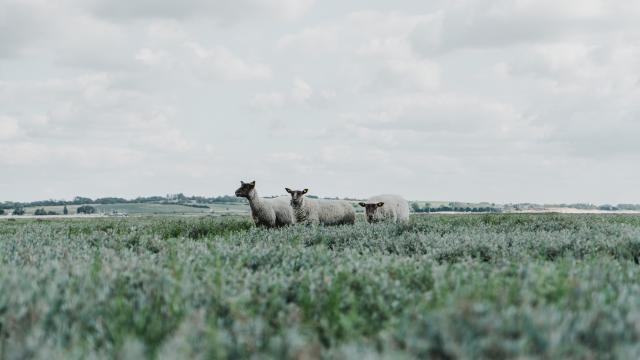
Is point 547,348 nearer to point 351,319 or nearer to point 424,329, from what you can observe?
point 424,329

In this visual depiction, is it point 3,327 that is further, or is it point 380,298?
point 380,298

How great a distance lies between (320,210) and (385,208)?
3.21 metres

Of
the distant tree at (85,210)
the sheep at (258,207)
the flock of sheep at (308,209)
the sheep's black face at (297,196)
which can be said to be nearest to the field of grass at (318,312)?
the flock of sheep at (308,209)

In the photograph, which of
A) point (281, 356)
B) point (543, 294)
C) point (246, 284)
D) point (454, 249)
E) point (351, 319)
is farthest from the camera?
point (454, 249)

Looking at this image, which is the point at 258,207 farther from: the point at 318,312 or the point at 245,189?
the point at 318,312

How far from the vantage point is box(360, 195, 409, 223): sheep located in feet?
84.5

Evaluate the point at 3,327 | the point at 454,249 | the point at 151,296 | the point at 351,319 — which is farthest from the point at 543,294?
the point at 454,249

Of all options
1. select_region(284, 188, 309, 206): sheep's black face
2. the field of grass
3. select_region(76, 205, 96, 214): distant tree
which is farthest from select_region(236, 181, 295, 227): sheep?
select_region(76, 205, 96, 214): distant tree

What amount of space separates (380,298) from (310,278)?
0.92m

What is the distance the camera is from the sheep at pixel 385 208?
84.5 feet

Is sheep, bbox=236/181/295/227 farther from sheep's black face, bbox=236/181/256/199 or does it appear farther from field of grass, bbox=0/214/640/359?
field of grass, bbox=0/214/640/359

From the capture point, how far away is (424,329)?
372 centimetres

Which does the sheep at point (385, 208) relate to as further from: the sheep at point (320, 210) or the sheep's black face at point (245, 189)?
the sheep's black face at point (245, 189)

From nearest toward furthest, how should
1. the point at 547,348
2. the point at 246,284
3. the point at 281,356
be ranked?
the point at 547,348
the point at 281,356
the point at 246,284
